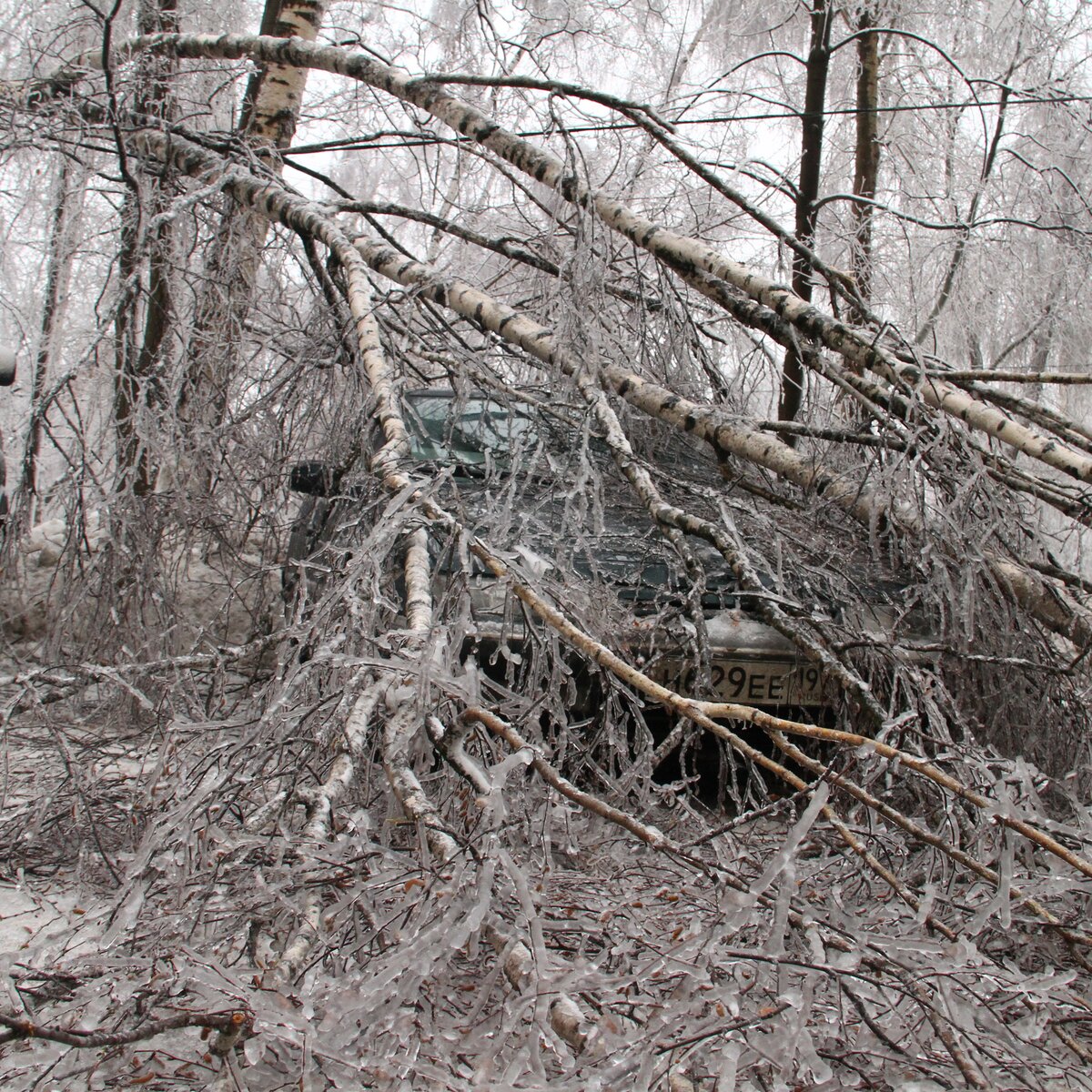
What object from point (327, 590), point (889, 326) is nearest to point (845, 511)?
point (889, 326)

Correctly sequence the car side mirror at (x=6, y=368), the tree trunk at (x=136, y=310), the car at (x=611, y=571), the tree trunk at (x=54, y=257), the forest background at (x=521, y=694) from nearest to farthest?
the forest background at (x=521, y=694) → the car at (x=611, y=571) → the car side mirror at (x=6, y=368) → the tree trunk at (x=136, y=310) → the tree trunk at (x=54, y=257)

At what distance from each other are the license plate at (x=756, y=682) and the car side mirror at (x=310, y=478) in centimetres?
152

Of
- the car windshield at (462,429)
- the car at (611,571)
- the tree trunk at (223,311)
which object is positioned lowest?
the car at (611,571)

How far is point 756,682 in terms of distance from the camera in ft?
12.2

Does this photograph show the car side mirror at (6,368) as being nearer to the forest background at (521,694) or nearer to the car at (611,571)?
the forest background at (521,694)

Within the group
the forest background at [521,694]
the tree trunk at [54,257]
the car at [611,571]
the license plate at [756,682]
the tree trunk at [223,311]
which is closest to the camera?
the forest background at [521,694]

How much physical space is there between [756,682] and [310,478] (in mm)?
1964

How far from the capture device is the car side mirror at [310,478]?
13.5ft

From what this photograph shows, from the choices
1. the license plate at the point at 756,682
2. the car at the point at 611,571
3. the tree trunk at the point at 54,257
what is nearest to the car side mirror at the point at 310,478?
the car at the point at 611,571

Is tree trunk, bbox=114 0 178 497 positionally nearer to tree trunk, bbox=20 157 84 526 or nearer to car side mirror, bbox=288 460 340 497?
tree trunk, bbox=20 157 84 526

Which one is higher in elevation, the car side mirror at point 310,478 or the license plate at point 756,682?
the car side mirror at point 310,478

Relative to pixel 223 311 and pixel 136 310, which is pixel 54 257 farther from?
pixel 223 311

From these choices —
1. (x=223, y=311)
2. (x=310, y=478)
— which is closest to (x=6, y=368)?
(x=310, y=478)

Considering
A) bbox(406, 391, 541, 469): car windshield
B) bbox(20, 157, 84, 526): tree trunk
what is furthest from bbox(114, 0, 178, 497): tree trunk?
bbox(406, 391, 541, 469): car windshield
